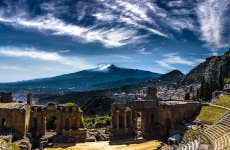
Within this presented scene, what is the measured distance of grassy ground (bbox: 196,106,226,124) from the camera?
64938 millimetres

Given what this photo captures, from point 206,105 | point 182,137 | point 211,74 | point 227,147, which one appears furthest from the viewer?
point 211,74

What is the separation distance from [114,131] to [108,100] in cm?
9555

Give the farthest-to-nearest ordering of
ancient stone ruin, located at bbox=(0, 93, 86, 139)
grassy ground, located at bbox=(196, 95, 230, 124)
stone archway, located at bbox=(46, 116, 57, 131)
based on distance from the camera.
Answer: stone archway, located at bbox=(46, 116, 57, 131)
ancient stone ruin, located at bbox=(0, 93, 86, 139)
grassy ground, located at bbox=(196, 95, 230, 124)

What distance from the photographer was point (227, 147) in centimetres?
4328

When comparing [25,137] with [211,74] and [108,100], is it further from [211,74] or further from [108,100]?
[108,100]

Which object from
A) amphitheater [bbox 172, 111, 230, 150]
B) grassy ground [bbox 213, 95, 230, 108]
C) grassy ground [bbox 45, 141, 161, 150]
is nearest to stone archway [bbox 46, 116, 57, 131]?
grassy ground [bbox 45, 141, 161, 150]

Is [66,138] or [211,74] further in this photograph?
[211,74]

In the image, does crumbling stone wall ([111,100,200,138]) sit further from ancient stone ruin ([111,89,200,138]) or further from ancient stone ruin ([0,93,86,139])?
ancient stone ruin ([0,93,86,139])

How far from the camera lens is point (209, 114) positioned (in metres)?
68.3

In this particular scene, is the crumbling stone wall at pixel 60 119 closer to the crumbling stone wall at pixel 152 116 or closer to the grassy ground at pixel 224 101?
the crumbling stone wall at pixel 152 116

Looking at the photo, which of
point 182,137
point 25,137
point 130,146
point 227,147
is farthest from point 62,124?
point 227,147

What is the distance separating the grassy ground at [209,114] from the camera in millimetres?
64938

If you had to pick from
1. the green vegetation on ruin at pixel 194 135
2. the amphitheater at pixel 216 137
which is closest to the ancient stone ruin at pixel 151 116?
the green vegetation on ruin at pixel 194 135

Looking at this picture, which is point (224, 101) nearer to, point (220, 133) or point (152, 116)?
point (152, 116)
